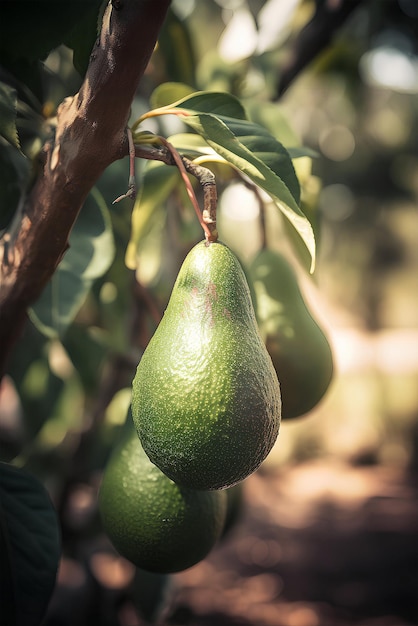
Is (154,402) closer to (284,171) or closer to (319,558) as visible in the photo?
(284,171)

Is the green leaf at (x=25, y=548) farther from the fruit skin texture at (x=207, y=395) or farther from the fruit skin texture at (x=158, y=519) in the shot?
the fruit skin texture at (x=207, y=395)

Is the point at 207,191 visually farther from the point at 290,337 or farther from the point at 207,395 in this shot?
the point at 290,337

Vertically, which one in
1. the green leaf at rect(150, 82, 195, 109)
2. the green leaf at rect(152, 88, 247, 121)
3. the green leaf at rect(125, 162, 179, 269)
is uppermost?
the green leaf at rect(150, 82, 195, 109)

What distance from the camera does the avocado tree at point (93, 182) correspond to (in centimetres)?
49

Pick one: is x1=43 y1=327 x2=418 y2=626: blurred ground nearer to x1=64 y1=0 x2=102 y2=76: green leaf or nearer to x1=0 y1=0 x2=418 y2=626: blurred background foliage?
x1=0 y1=0 x2=418 y2=626: blurred background foliage

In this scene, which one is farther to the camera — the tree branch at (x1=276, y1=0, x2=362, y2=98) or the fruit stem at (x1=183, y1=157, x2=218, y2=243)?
the tree branch at (x1=276, y1=0, x2=362, y2=98)

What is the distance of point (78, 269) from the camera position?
78 cm

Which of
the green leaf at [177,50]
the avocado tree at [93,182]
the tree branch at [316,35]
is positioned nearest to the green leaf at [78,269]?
the avocado tree at [93,182]

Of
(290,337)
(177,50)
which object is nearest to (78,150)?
(290,337)

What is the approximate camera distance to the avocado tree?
1.61 ft

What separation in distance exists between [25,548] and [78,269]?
32cm

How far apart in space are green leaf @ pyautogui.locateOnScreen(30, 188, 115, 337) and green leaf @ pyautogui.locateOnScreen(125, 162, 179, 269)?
0.14ft

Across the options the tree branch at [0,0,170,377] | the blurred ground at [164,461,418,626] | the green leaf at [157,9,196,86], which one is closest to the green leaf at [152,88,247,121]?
the tree branch at [0,0,170,377]

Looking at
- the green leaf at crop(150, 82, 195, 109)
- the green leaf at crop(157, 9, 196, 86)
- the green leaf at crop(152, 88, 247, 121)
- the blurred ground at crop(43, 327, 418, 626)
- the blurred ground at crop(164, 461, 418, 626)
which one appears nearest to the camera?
the green leaf at crop(152, 88, 247, 121)
